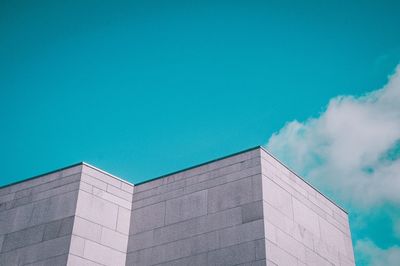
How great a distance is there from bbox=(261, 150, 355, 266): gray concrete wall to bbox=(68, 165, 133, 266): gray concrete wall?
685 centimetres

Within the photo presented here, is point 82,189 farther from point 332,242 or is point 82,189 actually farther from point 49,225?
point 332,242

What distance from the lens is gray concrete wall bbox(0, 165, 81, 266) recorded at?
22.2m

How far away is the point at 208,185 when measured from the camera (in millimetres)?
23375

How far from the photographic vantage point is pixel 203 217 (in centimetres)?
2250

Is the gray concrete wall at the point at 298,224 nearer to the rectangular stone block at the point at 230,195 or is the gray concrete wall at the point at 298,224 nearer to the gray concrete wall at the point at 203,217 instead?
the gray concrete wall at the point at 203,217

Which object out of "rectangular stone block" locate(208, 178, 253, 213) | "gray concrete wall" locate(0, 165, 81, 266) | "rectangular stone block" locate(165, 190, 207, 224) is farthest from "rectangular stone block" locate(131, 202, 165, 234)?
"gray concrete wall" locate(0, 165, 81, 266)

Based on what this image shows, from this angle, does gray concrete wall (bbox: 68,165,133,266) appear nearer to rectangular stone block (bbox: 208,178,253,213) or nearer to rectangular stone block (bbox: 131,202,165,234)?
rectangular stone block (bbox: 131,202,165,234)

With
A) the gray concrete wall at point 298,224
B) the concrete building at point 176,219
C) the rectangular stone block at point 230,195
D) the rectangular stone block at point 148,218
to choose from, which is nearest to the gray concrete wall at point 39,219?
the concrete building at point 176,219

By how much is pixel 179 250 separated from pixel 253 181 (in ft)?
13.7

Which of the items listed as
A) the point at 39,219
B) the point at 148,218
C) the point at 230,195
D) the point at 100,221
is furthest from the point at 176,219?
the point at 39,219

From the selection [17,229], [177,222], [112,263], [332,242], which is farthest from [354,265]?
[17,229]

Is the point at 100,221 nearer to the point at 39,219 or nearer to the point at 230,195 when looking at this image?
the point at 39,219

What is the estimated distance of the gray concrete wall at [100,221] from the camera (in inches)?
869

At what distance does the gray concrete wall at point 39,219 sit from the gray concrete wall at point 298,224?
8222mm
